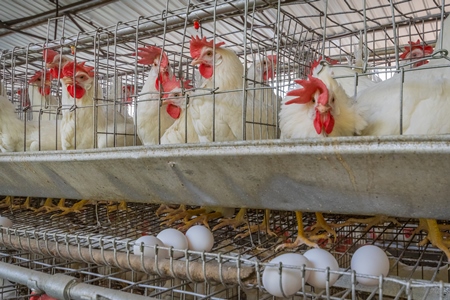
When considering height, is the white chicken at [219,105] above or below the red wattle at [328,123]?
above

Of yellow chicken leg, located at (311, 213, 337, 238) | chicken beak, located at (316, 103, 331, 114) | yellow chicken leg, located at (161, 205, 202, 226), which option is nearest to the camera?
chicken beak, located at (316, 103, 331, 114)

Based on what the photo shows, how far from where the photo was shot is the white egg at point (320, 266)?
2.70 feet

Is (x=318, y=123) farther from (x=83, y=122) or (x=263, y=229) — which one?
(x=83, y=122)

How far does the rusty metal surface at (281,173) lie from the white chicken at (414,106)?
0.16 meters

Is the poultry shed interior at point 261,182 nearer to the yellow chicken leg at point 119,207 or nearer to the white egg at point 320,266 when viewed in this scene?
the white egg at point 320,266

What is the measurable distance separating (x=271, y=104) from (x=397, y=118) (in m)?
0.67

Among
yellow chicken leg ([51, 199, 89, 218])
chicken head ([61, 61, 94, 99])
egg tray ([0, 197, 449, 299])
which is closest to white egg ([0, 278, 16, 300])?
egg tray ([0, 197, 449, 299])

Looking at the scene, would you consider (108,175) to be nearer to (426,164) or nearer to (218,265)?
(218,265)

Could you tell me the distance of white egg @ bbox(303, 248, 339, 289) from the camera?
2.70ft

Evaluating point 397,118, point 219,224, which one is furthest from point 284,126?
point 219,224

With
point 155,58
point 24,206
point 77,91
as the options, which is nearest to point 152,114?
point 155,58

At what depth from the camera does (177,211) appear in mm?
1718

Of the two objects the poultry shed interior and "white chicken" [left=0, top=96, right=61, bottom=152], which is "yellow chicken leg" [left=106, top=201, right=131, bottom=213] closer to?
the poultry shed interior

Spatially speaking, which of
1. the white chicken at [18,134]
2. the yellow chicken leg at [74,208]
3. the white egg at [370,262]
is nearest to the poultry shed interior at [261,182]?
the white egg at [370,262]
